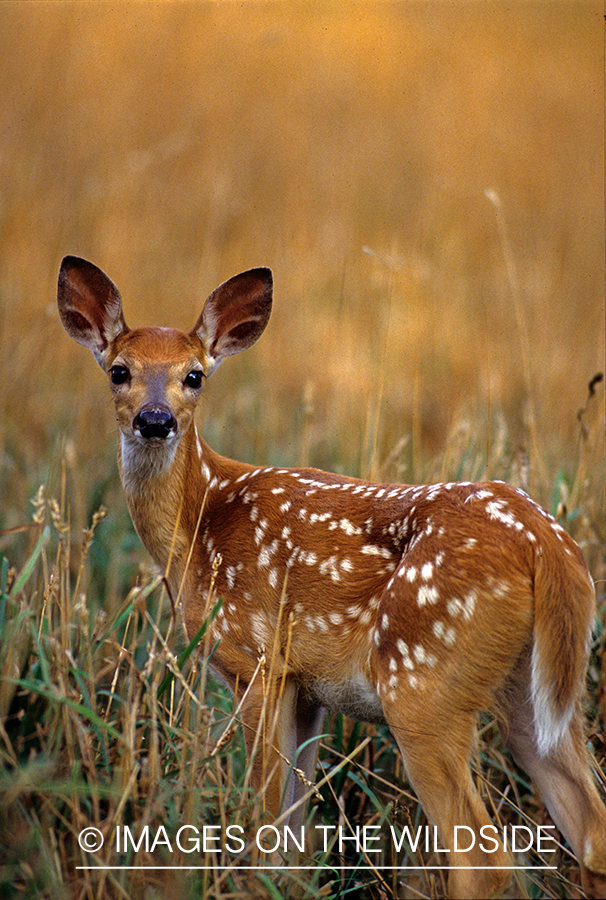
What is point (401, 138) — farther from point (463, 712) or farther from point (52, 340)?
point (463, 712)

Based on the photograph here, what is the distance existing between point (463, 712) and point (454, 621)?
10.5 inches

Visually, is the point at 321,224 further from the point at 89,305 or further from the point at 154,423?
the point at 154,423

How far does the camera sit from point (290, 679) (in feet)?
10.7

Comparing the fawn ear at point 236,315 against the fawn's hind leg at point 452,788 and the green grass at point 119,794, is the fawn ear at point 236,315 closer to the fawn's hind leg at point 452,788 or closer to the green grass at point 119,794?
the green grass at point 119,794

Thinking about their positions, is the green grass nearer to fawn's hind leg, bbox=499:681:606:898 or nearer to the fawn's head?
fawn's hind leg, bbox=499:681:606:898

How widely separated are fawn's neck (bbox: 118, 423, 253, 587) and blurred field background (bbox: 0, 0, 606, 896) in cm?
90

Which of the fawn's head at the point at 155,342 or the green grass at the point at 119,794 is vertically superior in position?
the fawn's head at the point at 155,342

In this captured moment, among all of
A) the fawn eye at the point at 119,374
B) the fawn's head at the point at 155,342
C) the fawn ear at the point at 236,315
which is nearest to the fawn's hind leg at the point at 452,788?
the fawn's head at the point at 155,342

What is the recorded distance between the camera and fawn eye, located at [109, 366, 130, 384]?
141 inches

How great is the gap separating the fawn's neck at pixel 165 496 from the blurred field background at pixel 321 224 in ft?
2.95

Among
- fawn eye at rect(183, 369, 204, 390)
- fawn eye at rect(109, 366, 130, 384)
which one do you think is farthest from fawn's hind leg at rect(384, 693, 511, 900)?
fawn eye at rect(109, 366, 130, 384)

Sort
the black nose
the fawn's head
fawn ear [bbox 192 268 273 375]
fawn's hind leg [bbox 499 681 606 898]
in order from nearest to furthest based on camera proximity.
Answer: fawn's hind leg [bbox 499 681 606 898] < the black nose < the fawn's head < fawn ear [bbox 192 268 273 375]

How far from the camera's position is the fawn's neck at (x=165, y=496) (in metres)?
3.73

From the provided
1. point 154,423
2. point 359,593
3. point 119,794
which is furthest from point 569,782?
point 154,423
